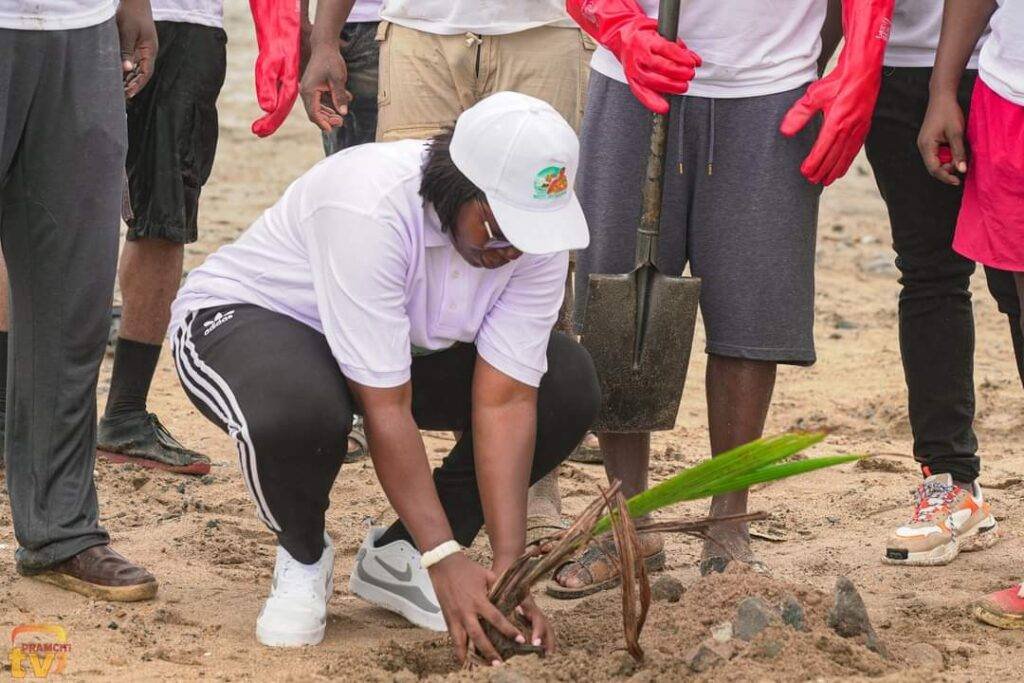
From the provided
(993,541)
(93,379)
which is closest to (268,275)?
(93,379)

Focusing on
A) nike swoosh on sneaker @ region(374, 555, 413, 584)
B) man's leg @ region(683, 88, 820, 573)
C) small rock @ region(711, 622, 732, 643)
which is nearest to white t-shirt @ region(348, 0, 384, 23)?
man's leg @ region(683, 88, 820, 573)

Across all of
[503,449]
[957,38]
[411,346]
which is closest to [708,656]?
[503,449]

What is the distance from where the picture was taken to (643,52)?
3.06 metres

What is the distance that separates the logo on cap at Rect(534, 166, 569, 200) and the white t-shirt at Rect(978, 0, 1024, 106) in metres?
0.97

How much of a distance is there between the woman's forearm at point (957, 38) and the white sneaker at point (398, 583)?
4.87 feet

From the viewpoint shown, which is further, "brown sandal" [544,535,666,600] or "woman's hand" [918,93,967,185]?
"brown sandal" [544,535,666,600]

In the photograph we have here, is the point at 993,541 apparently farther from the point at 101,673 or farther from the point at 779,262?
the point at 101,673

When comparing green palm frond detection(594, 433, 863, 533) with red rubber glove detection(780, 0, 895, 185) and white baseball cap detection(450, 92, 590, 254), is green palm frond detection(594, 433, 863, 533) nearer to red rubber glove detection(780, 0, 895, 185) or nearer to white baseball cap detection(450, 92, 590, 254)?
white baseball cap detection(450, 92, 590, 254)

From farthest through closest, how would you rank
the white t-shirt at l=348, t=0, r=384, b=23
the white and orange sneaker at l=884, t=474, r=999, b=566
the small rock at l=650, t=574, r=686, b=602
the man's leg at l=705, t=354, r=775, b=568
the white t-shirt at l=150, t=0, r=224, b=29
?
the white t-shirt at l=348, t=0, r=384, b=23
the white t-shirt at l=150, t=0, r=224, b=29
the white and orange sneaker at l=884, t=474, r=999, b=566
the man's leg at l=705, t=354, r=775, b=568
the small rock at l=650, t=574, r=686, b=602

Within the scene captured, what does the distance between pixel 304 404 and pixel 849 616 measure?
107 centimetres

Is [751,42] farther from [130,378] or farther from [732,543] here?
[130,378]

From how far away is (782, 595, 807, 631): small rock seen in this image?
103 inches

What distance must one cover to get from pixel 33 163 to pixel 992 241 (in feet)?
6.32

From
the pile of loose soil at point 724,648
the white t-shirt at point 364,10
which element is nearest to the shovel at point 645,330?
the pile of loose soil at point 724,648
